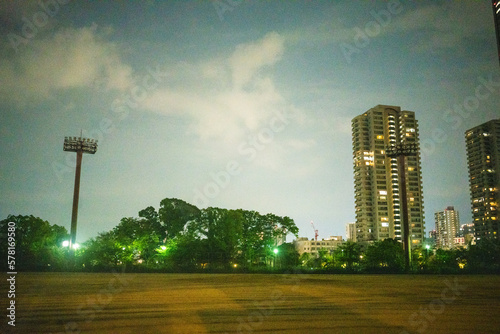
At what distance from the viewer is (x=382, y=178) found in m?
130

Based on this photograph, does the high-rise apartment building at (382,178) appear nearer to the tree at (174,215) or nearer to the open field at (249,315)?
the tree at (174,215)

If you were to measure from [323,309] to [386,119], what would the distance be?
138 m

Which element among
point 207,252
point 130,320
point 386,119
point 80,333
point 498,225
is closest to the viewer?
point 80,333

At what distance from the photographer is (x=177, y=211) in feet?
183

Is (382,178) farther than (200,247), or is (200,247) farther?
(382,178)

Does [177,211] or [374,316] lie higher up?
[177,211]

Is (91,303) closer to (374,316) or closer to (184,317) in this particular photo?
(184,317)

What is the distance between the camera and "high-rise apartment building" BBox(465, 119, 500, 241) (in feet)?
405

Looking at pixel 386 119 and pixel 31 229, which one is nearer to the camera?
pixel 31 229

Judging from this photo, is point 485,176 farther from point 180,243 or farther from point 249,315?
point 249,315

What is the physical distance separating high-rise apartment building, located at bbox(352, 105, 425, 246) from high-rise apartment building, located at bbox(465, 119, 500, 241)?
21668 millimetres

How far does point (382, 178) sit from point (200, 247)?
101 meters

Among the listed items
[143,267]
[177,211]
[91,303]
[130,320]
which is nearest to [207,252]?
[143,267]

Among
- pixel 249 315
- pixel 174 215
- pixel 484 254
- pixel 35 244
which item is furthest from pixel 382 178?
pixel 249 315
